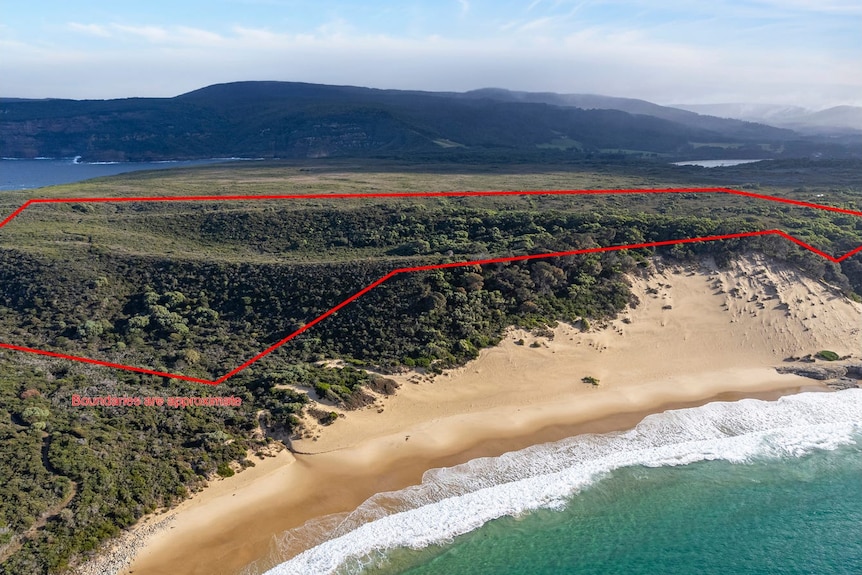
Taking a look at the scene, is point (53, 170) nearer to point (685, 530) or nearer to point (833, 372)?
point (685, 530)

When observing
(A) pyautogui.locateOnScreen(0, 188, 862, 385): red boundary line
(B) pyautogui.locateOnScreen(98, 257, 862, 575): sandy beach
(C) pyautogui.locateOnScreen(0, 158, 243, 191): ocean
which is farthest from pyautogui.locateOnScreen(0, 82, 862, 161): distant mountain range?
(B) pyautogui.locateOnScreen(98, 257, 862, 575): sandy beach

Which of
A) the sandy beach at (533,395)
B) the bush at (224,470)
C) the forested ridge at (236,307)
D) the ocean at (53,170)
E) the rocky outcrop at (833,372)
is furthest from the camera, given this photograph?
the ocean at (53,170)

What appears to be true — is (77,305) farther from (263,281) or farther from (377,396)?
(377,396)

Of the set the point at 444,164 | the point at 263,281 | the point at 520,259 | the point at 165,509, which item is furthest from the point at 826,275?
the point at 444,164

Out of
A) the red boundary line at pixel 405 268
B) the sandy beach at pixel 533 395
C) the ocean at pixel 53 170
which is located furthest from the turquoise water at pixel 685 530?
the ocean at pixel 53 170

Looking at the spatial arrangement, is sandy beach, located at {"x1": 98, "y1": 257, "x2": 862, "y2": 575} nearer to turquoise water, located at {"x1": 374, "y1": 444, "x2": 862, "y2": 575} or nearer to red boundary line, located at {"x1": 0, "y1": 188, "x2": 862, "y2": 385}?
turquoise water, located at {"x1": 374, "y1": 444, "x2": 862, "y2": 575}

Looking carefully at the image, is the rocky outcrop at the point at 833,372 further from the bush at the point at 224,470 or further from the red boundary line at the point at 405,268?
the bush at the point at 224,470

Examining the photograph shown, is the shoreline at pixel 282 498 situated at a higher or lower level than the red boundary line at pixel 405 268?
lower
